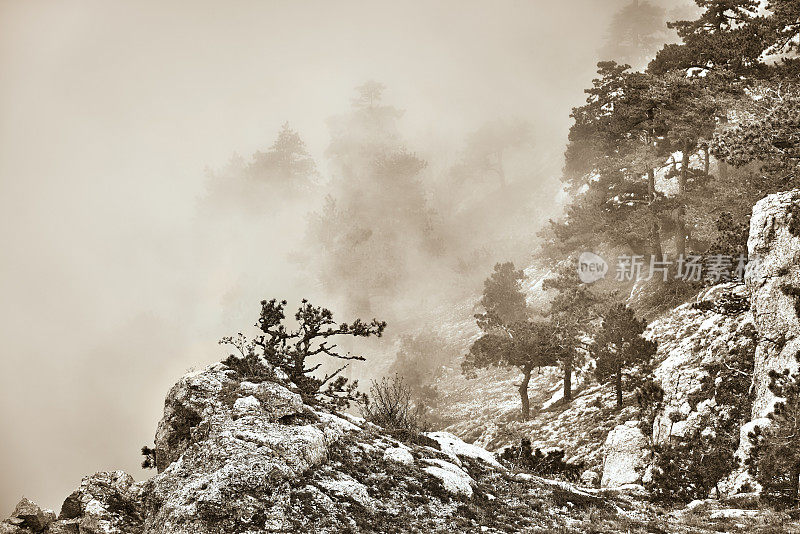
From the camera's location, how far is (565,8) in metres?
121

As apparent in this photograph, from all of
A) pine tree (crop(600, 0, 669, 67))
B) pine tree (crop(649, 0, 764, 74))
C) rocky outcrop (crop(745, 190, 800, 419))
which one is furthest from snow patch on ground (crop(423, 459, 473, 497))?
pine tree (crop(600, 0, 669, 67))

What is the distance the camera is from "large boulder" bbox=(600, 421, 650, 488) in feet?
63.6

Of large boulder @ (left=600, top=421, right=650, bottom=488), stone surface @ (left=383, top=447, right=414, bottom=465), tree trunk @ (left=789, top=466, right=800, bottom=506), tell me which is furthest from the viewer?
large boulder @ (left=600, top=421, right=650, bottom=488)

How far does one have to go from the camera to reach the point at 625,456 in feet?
66.8

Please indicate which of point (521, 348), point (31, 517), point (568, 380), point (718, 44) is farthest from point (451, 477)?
point (718, 44)

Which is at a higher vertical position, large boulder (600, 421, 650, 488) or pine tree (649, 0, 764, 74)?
pine tree (649, 0, 764, 74)

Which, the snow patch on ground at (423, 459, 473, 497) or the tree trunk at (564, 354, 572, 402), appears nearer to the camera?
the snow patch on ground at (423, 459, 473, 497)

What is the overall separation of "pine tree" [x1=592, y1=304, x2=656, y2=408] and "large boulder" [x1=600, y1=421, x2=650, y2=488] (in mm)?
3971

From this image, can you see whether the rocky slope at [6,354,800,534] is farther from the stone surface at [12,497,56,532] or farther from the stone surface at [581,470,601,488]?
the stone surface at [581,470,601,488]

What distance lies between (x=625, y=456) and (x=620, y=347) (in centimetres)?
659

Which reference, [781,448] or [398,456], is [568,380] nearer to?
[781,448]

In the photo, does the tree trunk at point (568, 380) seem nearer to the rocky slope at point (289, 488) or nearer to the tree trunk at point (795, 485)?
the tree trunk at point (795, 485)

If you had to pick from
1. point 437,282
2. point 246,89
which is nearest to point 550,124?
point 437,282

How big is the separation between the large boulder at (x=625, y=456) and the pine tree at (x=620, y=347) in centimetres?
397
